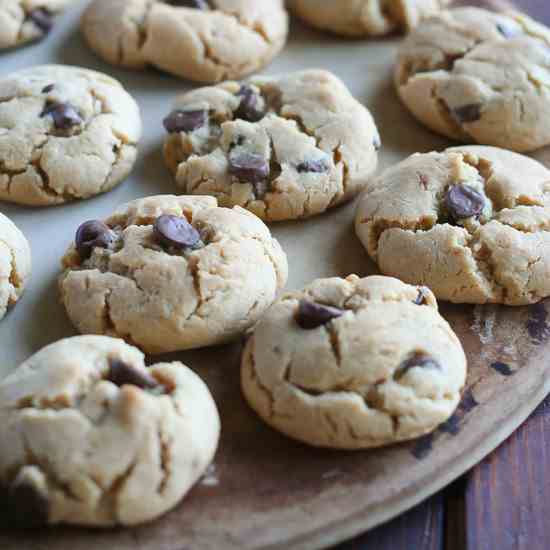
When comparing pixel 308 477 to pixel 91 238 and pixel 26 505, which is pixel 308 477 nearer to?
pixel 26 505

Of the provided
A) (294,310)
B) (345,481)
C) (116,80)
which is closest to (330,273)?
(294,310)

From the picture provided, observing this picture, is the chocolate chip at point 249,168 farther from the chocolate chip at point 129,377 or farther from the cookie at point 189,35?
the chocolate chip at point 129,377

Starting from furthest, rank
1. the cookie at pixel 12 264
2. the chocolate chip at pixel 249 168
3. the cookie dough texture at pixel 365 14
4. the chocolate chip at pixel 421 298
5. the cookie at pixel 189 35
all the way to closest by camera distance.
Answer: the cookie dough texture at pixel 365 14, the cookie at pixel 189 35, the chocolate chip at pixel 249 168, the cookie at pixel 12 264, the chocolate chip at pixel 421 298

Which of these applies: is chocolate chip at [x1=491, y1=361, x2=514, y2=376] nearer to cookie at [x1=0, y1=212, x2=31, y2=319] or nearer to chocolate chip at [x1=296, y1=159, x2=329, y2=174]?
chocolate chip at [x1=296, y1=159, x2=329, y2=174]

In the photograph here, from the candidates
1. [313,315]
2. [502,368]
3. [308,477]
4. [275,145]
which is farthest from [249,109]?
[308,477]

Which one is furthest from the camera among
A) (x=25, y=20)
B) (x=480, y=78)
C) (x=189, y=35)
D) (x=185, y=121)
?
(x=25, y=20)

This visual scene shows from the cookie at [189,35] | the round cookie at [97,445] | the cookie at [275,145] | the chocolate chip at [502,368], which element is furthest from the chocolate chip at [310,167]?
the round cookie at [97,445]

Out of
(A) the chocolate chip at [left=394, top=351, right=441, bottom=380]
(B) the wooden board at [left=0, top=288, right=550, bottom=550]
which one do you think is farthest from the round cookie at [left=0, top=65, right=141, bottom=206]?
(A) the chocolate chip at [left=394, top=351, right=441, bottom=380]
